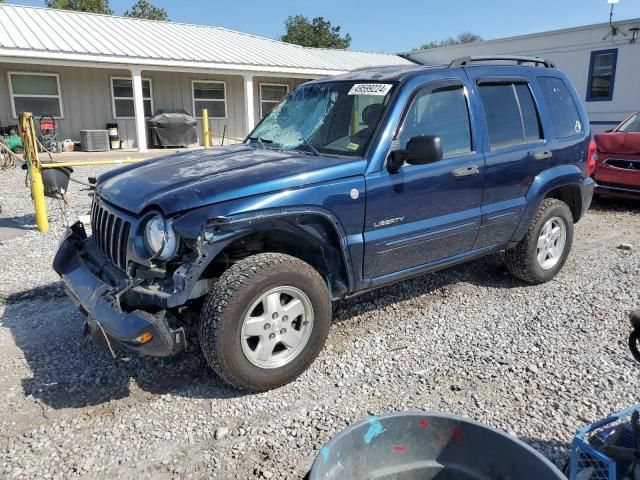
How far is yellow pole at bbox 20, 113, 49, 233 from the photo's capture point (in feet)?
22.2

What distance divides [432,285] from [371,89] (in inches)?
81.7

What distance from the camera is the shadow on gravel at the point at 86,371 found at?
3.26 metres

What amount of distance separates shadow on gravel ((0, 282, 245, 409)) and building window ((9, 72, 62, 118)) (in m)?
13.7

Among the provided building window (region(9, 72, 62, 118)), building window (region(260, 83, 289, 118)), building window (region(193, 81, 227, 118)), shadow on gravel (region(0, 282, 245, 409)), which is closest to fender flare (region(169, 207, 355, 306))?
shadow on gravel (region(0, 282, 245, 409))

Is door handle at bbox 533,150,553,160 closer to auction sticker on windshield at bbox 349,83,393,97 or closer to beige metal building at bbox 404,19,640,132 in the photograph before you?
auction sticker on windshield at bbox 349,83,393,97

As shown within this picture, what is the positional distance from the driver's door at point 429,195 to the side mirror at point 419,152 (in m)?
0.09

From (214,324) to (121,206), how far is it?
101 cm

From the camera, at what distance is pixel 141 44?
16844 mm

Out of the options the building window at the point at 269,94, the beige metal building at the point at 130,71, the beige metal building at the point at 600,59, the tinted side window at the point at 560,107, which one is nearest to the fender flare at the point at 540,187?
the tinted side window at the point at 560,107

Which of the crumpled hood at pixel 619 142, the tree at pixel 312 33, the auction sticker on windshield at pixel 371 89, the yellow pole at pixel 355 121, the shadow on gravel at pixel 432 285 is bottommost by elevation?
the shadow on gravel at pixel 432 285

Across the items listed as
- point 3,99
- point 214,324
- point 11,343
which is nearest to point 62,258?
point 11,343

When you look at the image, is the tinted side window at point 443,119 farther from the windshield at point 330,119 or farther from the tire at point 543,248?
the tire at point 543,248

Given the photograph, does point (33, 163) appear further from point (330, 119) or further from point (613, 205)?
point (613, 205)

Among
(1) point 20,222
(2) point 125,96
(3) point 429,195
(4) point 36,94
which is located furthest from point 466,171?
(2) point 125,96
